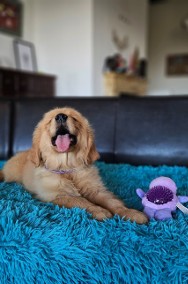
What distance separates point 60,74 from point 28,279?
5113 mm

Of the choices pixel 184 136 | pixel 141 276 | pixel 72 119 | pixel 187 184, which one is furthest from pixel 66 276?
pixel 184 136

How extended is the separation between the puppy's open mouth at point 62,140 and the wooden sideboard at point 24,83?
10.1 feet

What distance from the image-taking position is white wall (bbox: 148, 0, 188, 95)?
9180 millimetres

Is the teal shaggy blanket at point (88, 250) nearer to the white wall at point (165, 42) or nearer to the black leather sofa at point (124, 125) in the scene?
the black leather sofa at point (124, 125)

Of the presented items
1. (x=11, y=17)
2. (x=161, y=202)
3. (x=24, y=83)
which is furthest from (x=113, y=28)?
(x=161, y=202)

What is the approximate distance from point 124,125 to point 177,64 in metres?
7.62

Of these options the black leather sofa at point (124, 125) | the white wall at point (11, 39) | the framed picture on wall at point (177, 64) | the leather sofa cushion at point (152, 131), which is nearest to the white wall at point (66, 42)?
the white wall at point (11, 39)

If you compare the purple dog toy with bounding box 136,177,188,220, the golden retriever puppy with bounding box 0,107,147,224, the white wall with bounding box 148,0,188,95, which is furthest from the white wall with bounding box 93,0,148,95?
the purple dog toy with bounding box 136,177,188,220

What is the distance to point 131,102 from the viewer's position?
93.4 inches

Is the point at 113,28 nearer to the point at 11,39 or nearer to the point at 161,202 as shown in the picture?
the point at 11,39

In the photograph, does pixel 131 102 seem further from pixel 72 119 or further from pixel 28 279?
pixel 28 279

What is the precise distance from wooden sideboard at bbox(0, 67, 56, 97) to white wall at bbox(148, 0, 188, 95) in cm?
473

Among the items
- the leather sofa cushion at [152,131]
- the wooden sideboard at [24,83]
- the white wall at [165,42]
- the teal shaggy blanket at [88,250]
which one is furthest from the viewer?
the white wall at [165,42]

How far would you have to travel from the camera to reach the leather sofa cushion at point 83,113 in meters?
2.38
